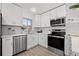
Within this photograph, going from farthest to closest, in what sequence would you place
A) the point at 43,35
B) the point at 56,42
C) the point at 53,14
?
the point at 43,35 → the point at 53,14 → the point at 56,42

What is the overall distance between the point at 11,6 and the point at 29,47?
6.88ft

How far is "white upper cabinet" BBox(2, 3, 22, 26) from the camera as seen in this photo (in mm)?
2965

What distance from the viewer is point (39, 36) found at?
4898 mm

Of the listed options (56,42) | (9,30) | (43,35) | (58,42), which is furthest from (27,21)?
(58,42)

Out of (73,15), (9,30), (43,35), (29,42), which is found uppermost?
(73,15)

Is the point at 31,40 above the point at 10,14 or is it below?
below

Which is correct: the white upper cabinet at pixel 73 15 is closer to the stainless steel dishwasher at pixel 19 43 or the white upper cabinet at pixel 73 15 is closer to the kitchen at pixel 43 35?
the kitchen at pixel 43 35

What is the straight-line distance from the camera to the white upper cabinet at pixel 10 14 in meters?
2.96

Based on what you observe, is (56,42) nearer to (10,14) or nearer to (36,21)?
(10,14)

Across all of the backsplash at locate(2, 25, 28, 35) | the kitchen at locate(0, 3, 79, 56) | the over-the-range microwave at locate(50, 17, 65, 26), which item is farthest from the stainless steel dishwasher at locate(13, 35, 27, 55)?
the over-the-range microwave at locate(50, 17, 65, 26)

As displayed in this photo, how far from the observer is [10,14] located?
126 inches

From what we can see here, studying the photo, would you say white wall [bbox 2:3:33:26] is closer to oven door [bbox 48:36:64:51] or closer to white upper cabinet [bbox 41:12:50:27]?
white upper cabinet [bbox 41:12:50:27]

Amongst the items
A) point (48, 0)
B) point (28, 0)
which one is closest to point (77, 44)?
point (48, 0)

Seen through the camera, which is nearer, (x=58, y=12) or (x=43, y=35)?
(x=58, y=12)
